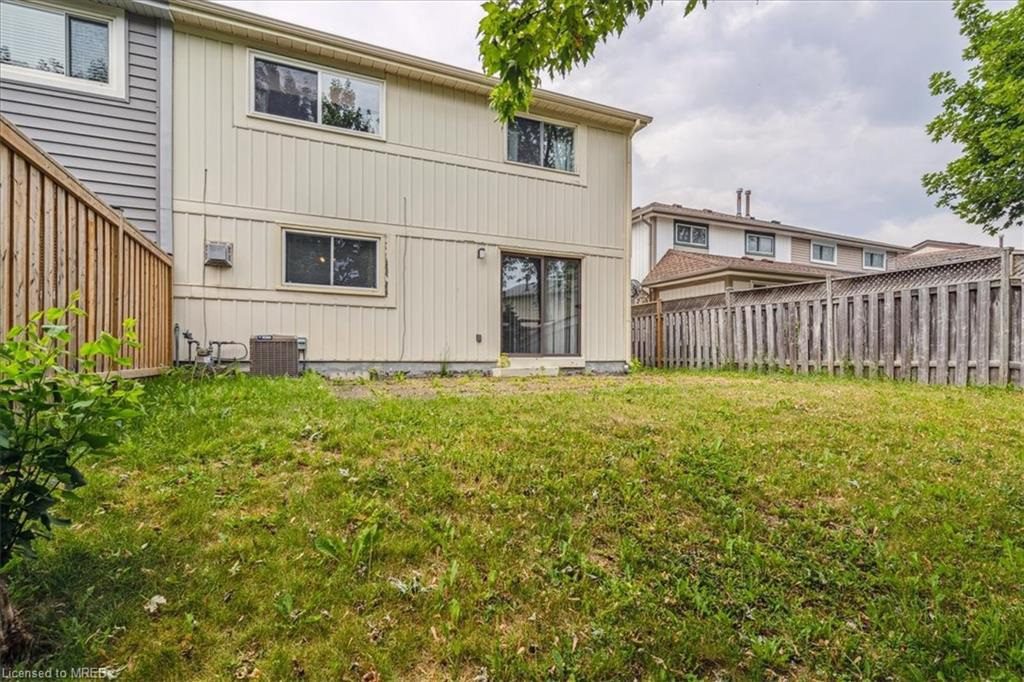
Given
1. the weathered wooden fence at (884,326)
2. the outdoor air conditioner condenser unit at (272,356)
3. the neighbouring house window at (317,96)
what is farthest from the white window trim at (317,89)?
the weathered wooden fence at (884,326)

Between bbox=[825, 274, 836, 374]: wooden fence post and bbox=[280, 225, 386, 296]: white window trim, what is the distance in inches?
278

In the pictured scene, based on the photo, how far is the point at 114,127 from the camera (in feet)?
21.1

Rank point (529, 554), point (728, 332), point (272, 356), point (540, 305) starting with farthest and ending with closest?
point (728, 332) → point (540, 305) → point (272, 356) → point (529, 554)

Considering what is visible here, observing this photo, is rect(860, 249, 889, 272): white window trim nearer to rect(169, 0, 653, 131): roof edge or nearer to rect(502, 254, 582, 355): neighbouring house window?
rect(169, 0, 653, 131): roof edge

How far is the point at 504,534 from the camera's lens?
7.45 ft

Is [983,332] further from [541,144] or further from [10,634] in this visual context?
[10,634]

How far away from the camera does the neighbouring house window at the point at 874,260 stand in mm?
24328

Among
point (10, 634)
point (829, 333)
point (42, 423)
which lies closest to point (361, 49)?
point (42, 423)

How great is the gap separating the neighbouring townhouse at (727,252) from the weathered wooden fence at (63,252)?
41.7 ft

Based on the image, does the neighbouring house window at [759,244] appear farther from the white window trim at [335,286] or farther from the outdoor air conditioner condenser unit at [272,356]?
the outdoor air conditioner condenser unit at [272,356]

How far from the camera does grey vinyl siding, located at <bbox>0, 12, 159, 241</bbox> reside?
20.2 feet

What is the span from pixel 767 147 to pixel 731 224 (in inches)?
201

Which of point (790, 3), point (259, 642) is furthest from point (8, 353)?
point (790, 3)

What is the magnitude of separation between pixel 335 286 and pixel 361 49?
11.3 feet
